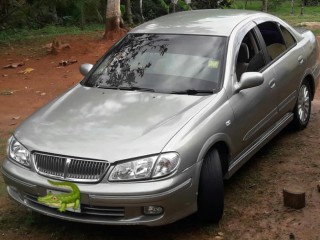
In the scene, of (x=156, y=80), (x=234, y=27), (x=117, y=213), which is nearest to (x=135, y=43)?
(x=156, y=80)

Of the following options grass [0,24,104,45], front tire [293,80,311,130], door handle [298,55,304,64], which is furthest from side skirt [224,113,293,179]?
grass [0,24,104,45]

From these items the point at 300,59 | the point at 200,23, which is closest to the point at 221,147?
the point at 200,23

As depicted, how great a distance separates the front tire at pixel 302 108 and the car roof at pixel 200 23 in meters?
1.20

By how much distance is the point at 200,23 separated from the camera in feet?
17.3

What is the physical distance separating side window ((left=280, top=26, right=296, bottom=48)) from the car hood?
204 cm

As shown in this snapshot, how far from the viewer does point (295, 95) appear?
233 inches

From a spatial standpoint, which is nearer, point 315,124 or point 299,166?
point 299,166

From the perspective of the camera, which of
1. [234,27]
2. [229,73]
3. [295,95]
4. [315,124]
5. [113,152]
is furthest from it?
[315,124]

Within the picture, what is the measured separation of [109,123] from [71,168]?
0.55 meters

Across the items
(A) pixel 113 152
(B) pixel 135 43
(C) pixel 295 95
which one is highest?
(B) pixel 135 43

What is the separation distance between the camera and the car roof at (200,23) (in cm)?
507

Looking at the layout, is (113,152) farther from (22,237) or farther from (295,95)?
(295,95)

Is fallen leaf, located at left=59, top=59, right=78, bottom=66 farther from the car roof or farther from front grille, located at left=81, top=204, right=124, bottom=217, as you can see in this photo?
front grille, located at left=81, top=204, right=124, bottom=217

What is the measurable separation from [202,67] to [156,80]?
459mm
